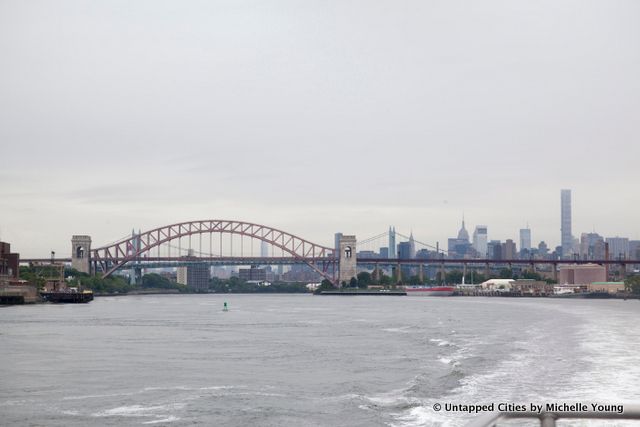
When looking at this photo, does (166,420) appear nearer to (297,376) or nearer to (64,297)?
(297,376)

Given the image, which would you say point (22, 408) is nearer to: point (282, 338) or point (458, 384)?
point (458, 384)

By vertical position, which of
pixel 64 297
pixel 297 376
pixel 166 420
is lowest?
pixel 64 297

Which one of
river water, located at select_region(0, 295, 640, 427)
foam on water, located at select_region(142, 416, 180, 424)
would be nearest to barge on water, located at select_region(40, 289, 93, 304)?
river water, located at select_region(0, 295, 640, 427)

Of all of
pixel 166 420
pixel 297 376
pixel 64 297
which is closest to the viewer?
pixel 166 420

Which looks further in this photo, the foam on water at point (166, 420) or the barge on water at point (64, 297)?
the barge on water at point (64, 297)

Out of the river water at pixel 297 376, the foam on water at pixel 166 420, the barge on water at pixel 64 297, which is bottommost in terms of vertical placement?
the barge on water at pixel 64 297

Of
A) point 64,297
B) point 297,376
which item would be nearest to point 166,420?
point 297,376

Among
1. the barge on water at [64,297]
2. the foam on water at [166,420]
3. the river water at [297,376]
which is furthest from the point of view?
the barge on water at [64,297]

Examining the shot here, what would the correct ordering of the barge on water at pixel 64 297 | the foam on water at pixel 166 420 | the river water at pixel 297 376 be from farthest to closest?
the barge on water at pixel 64 297 → the river water at pixel 297 376 → the foam on water at pixel 166 420

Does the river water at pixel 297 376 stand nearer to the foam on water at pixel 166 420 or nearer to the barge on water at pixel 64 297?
the foam on water at pixel 166 420

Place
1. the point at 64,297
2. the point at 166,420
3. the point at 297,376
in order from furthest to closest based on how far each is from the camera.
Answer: the point at 64,297 → the point at 297,376 → the point at 166,420

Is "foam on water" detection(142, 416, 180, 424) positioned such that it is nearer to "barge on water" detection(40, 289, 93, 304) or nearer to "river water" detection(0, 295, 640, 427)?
"river water" detection(0, 295, 640, 427)

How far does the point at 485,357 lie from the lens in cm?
4050

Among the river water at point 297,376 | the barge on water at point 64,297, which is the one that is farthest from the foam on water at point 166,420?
the barge on water at point 64,297
